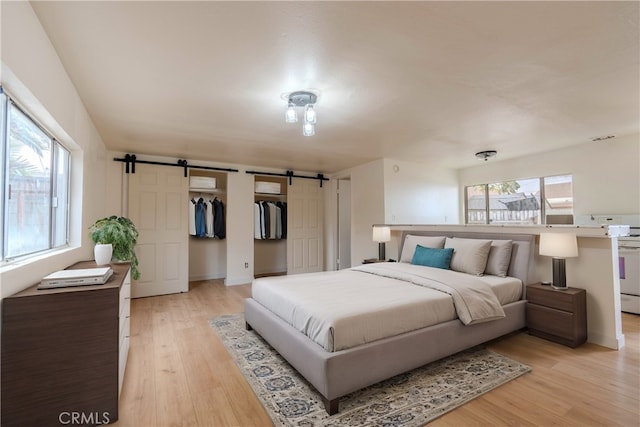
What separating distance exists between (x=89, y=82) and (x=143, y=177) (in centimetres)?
256

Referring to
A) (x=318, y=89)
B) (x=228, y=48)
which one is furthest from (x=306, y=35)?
(x=318, y=89)

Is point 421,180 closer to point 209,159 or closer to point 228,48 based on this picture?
point 209,159

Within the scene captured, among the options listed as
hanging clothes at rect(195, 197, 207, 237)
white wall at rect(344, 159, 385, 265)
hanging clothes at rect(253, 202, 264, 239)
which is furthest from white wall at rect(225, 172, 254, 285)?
white wall at rect(344, 159, 385, 265)

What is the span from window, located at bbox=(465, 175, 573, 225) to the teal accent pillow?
2492 millimetres

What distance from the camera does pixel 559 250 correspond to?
2691 millimetres

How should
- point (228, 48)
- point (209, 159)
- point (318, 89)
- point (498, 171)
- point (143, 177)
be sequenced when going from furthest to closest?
1. point (498, 171)
2. point (209, 159)
3. point (143, 177)
4. point (318, 89)
5. point (228, 48)

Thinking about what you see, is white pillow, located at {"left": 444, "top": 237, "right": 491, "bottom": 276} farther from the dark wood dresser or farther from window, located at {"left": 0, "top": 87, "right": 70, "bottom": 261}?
window, located at {"left": 0, "top": 87, "right": 70, "bottom": 261}

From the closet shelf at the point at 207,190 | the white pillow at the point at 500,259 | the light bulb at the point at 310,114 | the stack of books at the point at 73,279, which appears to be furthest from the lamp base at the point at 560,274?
the closet shelf at the point at 207,190

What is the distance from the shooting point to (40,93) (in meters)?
1.64

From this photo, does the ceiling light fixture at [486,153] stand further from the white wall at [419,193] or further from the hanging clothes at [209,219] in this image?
the hanging clothes at [209,219]

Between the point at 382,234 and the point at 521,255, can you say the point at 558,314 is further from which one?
the point at 382,234

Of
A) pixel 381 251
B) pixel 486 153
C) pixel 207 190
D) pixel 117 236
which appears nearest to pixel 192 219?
pixel 207 190

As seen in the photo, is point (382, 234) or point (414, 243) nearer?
point (414, 243)

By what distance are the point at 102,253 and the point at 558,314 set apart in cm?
419
